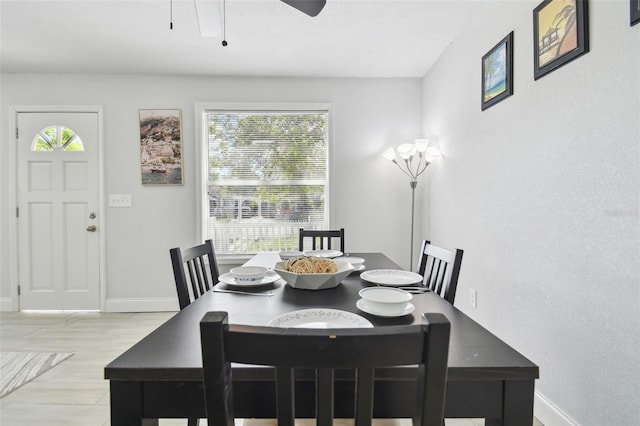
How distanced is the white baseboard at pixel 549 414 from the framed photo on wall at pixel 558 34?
1.58 metres

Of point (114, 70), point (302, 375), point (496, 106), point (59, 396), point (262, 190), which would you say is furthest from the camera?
point (262, 190)

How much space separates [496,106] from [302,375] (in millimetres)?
2111

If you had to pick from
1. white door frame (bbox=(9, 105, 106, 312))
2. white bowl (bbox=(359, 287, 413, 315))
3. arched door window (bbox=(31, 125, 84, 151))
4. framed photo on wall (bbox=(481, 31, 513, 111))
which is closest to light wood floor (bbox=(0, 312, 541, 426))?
white door frame (bbox=(9, 105, 106, 312))

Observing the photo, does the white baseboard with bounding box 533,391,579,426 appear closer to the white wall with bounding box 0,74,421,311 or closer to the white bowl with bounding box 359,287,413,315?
the white bowl with bounding box 359,287,413,315

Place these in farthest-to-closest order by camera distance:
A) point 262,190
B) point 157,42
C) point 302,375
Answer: point 262,190 → point 157,42 → point 302,375

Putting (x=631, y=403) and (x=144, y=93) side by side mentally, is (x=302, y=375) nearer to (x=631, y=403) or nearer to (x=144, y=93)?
(x=631, y=403)

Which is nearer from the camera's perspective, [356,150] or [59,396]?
[59,396]

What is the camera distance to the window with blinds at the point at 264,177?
11.5 ft

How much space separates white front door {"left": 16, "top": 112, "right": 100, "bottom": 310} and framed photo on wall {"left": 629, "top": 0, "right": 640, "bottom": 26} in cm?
409

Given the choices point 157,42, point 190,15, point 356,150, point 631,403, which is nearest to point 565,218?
point 631,403

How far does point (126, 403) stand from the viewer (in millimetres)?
709

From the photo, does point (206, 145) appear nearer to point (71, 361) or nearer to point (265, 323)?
point (71, 361)

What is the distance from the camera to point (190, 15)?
7.74ft

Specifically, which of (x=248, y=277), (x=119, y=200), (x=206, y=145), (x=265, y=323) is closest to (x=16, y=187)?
(x=119, y=200)
